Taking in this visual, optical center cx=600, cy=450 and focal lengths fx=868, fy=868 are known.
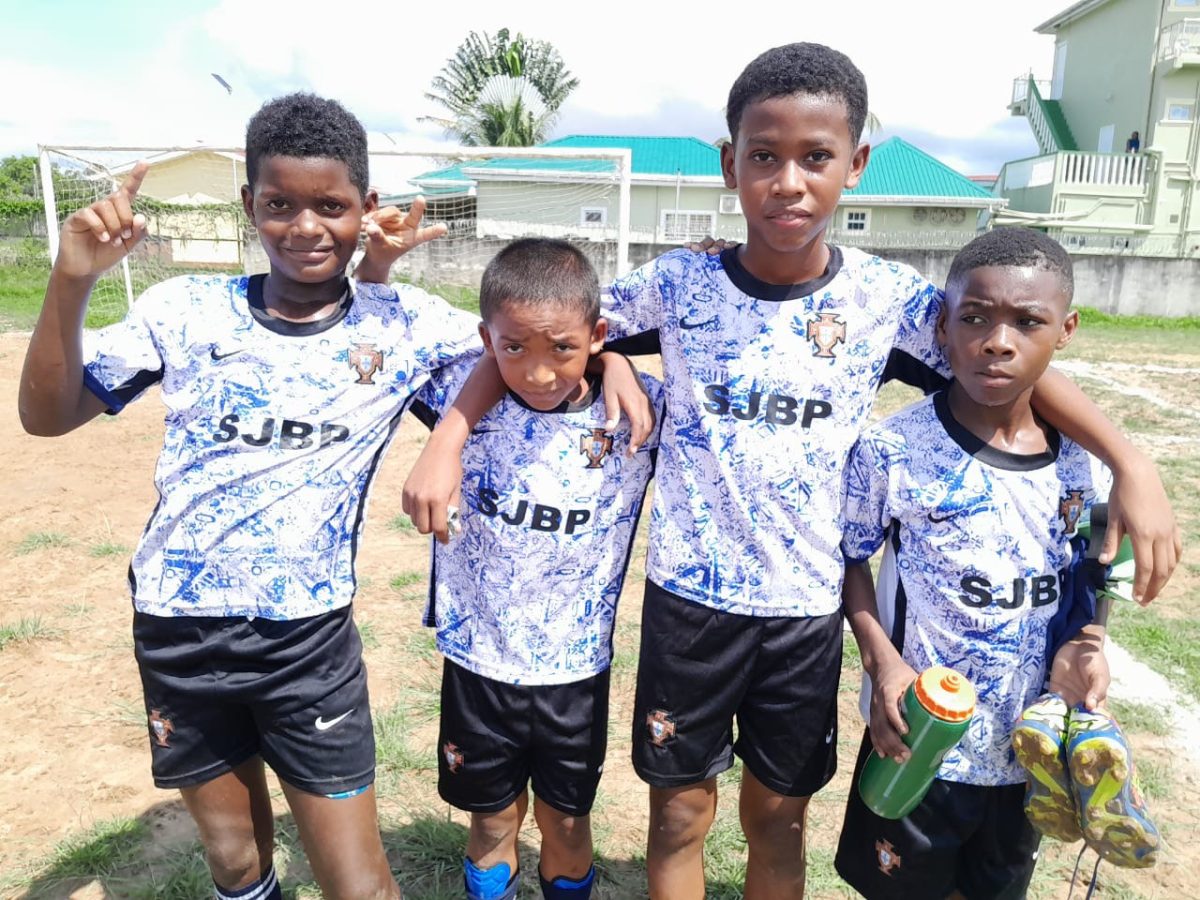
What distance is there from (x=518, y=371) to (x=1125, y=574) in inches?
48.0

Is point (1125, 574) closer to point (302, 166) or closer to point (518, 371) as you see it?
point (518, 371)

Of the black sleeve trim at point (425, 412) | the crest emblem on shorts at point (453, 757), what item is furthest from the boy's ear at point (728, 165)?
the crest emblem on shorts at point (453, 757)

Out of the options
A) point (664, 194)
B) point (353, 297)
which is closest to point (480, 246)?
point (664, 194)

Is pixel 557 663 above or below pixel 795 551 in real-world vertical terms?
below

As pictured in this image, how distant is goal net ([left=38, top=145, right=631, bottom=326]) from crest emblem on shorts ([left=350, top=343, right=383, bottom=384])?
5951 millimetres

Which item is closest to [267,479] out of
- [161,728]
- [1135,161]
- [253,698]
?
[253,698]

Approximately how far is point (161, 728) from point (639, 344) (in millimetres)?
1265

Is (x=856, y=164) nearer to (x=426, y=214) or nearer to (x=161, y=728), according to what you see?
(x=161, y=728)

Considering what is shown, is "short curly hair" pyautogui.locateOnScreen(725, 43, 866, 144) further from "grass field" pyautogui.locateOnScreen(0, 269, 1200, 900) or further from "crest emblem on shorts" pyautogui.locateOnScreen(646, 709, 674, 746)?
"grass field" pyautogui.locateOnScreen(0, 269, 1200, 900)

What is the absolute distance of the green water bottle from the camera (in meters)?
1.47

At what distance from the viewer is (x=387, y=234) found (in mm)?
1879

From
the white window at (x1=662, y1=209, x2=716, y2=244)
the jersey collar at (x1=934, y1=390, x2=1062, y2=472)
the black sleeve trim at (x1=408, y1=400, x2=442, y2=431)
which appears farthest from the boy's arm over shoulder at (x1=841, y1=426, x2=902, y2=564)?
the white window at (x1=662, y1=209, x2=716, y2=244)

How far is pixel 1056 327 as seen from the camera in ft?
5.37

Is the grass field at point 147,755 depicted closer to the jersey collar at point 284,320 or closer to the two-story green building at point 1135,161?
the jersey collar at point 284,320
